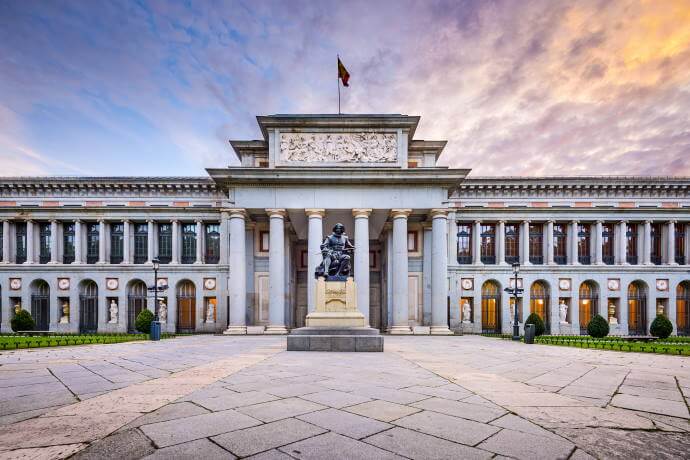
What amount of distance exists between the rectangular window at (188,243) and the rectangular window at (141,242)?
3.54 m

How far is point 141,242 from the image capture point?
35.2m

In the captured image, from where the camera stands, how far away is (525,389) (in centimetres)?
720

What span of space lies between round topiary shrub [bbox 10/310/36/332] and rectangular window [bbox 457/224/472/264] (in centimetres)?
3913

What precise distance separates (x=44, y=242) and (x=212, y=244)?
16.6 m

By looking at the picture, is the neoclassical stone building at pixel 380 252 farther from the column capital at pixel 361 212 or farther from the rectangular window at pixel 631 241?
the column capital at pixel 361 212

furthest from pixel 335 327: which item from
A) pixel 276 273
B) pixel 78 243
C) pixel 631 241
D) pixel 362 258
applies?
pixel 631 241

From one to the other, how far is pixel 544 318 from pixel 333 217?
23.7m

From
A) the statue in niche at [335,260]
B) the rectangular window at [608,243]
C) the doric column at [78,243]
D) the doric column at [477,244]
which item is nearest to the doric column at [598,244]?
the rectangular window at [608,243]

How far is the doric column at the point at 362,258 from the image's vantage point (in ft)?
83.1

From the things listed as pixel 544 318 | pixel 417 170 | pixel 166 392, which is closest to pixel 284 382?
pixel 166 392

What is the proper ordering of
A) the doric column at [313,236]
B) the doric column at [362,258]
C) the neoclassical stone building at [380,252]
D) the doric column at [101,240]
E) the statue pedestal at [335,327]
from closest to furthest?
the statue pedestal at [335,327], the doric column at [313,236], the doric column at [362,258], the neoclassical stone building at [380,252], the doric column at [101,240]

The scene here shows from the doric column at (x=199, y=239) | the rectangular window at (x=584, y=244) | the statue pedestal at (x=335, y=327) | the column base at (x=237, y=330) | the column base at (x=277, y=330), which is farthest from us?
the rectangular window at (x=584, y=244)

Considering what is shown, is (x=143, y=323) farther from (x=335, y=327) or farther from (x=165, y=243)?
(x=335, y=327)

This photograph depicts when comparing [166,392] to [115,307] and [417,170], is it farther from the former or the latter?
[115,307]
